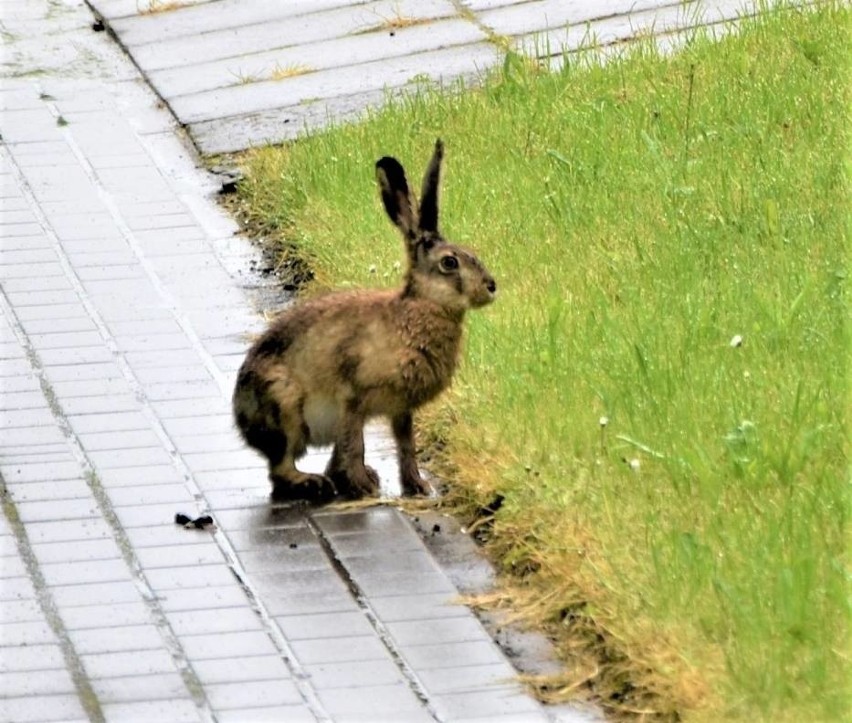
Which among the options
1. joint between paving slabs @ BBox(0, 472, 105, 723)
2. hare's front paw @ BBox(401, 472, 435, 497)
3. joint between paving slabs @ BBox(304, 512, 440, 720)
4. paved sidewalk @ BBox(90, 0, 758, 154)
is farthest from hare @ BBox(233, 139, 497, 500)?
paved sidewalk @ BBox(90, 0, 758, 154)

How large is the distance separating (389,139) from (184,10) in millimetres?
2584

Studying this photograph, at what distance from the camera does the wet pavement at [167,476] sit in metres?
5.05

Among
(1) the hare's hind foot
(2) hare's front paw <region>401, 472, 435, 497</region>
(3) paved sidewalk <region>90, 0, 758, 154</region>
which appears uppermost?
(3) paved sidewalk <region>90, 0, 758, 154</region>

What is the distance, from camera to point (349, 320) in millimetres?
6305

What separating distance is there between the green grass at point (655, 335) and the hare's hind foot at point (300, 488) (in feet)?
1.44

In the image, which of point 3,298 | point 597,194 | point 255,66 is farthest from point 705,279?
point 255,66

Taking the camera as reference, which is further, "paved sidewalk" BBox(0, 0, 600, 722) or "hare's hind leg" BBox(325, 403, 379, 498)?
"hare's hind leg" BBox(325, 403, 379, 498)

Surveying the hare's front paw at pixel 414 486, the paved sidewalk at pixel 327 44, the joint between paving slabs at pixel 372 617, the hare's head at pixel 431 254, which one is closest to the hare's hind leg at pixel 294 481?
the joint between paving slabs at pixel 372 617

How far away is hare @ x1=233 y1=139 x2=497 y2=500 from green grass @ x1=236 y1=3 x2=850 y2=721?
27 centimetres

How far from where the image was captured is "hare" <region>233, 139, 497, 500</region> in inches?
245

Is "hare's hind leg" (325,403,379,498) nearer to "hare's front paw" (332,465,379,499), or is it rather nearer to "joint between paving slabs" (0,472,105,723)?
"hare's front paw" (332,465,379,499)

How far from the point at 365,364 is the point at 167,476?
743 mm

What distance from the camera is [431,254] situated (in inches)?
248

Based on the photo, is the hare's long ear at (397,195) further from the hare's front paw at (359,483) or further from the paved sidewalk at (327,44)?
the paved sidewalk at (327,44)
